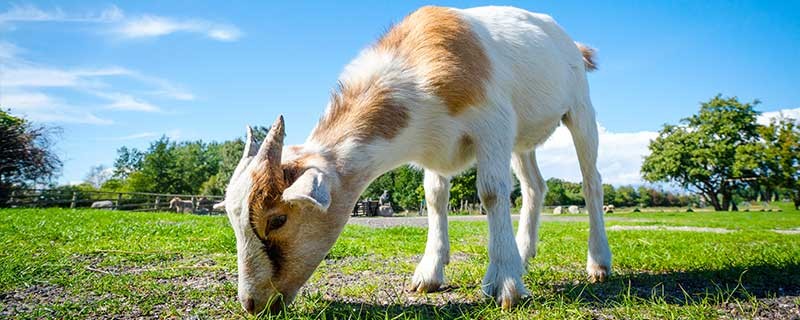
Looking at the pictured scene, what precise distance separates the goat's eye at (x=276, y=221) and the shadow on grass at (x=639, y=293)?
57 cm

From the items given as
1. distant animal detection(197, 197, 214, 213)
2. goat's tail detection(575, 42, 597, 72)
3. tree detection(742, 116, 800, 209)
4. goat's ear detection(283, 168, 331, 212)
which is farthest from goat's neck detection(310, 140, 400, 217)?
tree detection(742, 116, 800, 209)

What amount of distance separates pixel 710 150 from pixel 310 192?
57.0 m

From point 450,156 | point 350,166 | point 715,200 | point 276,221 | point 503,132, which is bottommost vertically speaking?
point 276,221

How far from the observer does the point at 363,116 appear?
3.13 m

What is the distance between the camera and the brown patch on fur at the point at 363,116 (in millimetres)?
3078

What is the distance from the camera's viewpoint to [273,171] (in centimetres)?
263

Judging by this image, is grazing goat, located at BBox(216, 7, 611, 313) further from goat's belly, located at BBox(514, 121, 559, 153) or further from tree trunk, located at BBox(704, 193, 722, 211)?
tree trunk, located at BBox(704, 193, 722, 211)

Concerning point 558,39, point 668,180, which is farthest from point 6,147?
point 668,180

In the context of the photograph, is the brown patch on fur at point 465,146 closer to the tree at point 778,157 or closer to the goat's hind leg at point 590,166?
the goat's hind leg at point 590,166

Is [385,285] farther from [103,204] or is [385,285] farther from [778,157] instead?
[778,157]

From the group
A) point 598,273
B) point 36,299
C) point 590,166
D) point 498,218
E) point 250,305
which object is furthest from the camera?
point 590,166

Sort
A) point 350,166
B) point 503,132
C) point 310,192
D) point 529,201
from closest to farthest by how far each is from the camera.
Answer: point 310,192 < point 350,166 < point 503,132 < point 529,201

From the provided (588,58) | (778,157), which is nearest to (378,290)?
(588,58)

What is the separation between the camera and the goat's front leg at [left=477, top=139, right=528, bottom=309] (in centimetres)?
319
